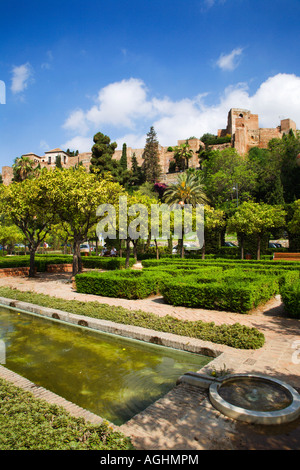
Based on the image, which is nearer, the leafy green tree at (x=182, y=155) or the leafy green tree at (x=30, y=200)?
the leafy green tree at (x=30, y=200)

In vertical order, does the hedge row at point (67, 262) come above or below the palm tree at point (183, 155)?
below

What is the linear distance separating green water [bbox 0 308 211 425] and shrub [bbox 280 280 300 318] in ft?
11.7

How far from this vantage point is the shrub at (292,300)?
7766 mm

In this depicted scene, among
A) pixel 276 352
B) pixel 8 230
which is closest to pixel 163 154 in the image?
pixel 8 230

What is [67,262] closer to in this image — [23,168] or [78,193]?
[78,193]

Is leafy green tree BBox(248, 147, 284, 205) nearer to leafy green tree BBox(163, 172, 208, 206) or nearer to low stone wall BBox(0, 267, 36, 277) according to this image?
leafy green tree BBox(163, 172, 208, 206)

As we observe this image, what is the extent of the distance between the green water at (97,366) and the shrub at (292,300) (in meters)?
3.55

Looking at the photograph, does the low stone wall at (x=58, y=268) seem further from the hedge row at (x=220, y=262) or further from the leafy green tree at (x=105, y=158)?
the leafy green tree at (x=105, y=158)

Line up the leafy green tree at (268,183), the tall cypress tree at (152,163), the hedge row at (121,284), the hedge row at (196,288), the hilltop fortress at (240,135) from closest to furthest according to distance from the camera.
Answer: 1. the hedge row at (196,288)
2. the hedge row at (121,284)
3. the leafy green tree at (268,183)
4. the tall cypress tree at (152,163)
5. the hilltop fortress at (240,135)

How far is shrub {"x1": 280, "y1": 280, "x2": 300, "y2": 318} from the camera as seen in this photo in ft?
25.5

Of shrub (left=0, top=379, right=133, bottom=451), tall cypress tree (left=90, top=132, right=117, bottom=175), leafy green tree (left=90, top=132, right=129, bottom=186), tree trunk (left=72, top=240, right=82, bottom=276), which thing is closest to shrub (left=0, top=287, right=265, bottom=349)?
shrub (left=0, top=379, right=133, bottom=451)

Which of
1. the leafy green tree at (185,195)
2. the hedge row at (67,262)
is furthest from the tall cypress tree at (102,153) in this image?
the hedge row at (67,262)


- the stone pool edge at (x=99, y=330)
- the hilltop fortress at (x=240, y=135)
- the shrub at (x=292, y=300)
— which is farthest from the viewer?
the hilltop fortress at (x=240, y=135)
